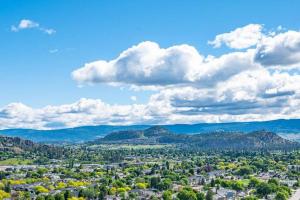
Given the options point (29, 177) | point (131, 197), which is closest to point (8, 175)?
point (29, 177)

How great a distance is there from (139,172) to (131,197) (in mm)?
72640

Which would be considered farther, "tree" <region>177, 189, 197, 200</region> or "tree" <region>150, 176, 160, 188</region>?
"tree" <region>150, 176, 160, 188</region>

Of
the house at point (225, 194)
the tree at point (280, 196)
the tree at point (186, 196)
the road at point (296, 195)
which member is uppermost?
the tree at point (186, 196)

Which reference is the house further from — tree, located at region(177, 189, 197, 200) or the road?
the road

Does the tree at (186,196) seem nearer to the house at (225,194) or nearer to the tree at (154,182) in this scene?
the house at (225,194)

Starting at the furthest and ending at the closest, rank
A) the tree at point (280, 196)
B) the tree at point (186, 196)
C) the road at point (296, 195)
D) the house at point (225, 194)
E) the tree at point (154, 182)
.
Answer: the tree at point (154, 182) → the road at point (296, 195) → the house at point (225, 194) → the tree at point (280, 196) → the tree at point (186, 196)

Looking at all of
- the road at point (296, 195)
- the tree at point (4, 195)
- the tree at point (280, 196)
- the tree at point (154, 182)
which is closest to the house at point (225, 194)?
the tree at point (280, 196)

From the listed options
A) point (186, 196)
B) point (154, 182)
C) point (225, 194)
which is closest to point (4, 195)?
point (154, 182)

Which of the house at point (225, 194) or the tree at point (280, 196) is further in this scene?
the house at point (225, 194)

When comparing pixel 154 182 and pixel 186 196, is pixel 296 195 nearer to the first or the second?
pixel 186 196

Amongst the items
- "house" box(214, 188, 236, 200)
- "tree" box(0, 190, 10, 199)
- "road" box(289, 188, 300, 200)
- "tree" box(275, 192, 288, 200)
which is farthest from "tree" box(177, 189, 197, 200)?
"tree" box(0, 190, 10, 199)

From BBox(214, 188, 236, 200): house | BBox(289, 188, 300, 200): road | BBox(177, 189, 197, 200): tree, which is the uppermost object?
BBox(177, 189, 197, 200): tree

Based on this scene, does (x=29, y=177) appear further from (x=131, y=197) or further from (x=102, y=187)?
(x=131, y=197)

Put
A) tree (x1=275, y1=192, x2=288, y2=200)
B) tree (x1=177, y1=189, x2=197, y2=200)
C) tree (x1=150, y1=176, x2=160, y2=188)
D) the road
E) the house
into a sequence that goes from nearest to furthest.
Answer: tree (x1=177, y1=189, x2=197, y2=200), tree (x1=275, y1=192, x2=288, y2=200), the house, the road, tree (x1=150, y1=176, x2=160, y2=188)
